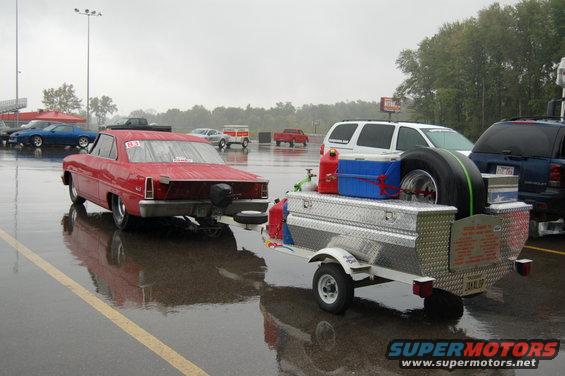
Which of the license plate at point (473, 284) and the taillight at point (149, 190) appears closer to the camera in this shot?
the license plate at point (473, 284)

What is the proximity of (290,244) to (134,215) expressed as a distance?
314cm

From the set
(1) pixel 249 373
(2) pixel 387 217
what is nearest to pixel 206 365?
(1) pixel 249 373

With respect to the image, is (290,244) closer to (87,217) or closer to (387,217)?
(387,217)

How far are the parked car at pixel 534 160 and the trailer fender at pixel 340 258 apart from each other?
15.2ft

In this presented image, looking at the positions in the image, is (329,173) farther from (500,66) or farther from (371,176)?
(500,66)

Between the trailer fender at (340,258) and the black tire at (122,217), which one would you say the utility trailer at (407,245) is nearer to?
the trailer fender at (340,258)

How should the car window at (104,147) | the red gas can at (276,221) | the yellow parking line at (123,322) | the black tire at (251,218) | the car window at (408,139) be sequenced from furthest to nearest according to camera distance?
the car window at (408,139)
the car window at (104,147)
the black tire at (251,218)
the red gas can at (276,221)
the yellow parking line at (123,322)

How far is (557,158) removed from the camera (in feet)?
27.3

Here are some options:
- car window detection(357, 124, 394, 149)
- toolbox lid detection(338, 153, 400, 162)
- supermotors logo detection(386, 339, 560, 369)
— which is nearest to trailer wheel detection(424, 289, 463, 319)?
supermotors logo detection(386, 339, 560, 369)

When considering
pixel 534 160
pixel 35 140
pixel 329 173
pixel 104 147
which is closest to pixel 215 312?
pixel 329 173

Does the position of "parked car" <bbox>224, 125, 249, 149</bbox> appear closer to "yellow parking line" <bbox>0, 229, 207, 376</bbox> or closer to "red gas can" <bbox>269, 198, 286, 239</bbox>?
"yellow parking line" <bbox>0, 229, 207, 376</bbox>

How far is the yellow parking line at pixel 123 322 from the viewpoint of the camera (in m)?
3.90

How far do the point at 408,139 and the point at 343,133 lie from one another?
1604 mm

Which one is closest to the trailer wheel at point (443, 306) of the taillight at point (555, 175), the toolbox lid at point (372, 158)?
the toolbox lid at point (372, 158)
